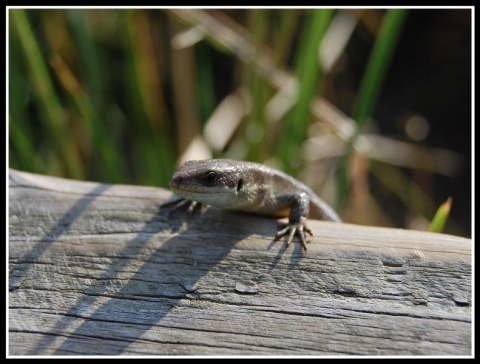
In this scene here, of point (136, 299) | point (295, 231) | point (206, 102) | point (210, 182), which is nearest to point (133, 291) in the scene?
point (136, 299)

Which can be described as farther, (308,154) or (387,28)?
(308,154)

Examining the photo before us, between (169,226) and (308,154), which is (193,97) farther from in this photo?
(169,226)

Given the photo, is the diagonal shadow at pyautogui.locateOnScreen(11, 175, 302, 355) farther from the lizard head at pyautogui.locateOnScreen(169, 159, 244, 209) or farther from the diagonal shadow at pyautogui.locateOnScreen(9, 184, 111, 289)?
the lizard head at pyautogui.locateOnScreen(169, 159, 244, 209)

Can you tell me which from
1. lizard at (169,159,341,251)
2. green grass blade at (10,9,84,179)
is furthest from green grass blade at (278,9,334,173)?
green grass blade at (10,9,84,179)

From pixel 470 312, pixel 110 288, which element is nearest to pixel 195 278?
pixel 110 288

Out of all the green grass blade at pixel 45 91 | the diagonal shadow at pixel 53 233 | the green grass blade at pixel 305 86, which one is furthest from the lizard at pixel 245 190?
the green grass blade at pixel 45 91

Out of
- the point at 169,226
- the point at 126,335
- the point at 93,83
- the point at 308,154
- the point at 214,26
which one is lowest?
the point at 126,335

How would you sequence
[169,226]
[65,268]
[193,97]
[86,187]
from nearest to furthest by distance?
[65,268] < [169,226] < [86,187] < [193,97]
